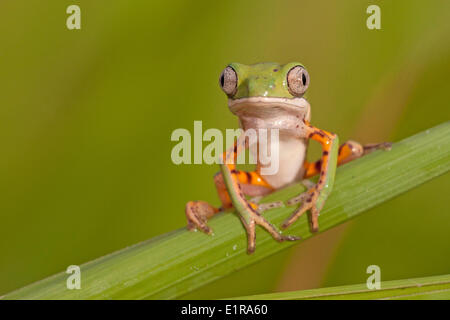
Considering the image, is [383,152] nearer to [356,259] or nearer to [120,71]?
[356,259]

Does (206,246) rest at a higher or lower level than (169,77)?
lower

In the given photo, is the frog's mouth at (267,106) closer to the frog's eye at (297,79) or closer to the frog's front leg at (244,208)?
the frog's eye at (297,79)

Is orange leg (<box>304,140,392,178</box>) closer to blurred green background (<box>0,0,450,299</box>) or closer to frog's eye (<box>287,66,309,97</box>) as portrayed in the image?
blurred green background (<box>0,0,450,299</box>)

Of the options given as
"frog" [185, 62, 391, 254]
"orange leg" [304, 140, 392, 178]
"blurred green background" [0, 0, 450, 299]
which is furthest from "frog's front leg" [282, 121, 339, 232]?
"blurred green background" [0, 0, 450, 299]

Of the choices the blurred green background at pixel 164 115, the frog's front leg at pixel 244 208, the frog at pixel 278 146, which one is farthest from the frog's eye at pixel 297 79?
the blurred green background at pixel 164 115

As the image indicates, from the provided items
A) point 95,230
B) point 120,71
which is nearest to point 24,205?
point 95,230

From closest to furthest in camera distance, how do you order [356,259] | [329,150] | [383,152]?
[383,152] → [329,150] → [356,259]

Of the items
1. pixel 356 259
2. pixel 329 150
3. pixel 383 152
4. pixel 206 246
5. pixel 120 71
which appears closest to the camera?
pixel 206 246
